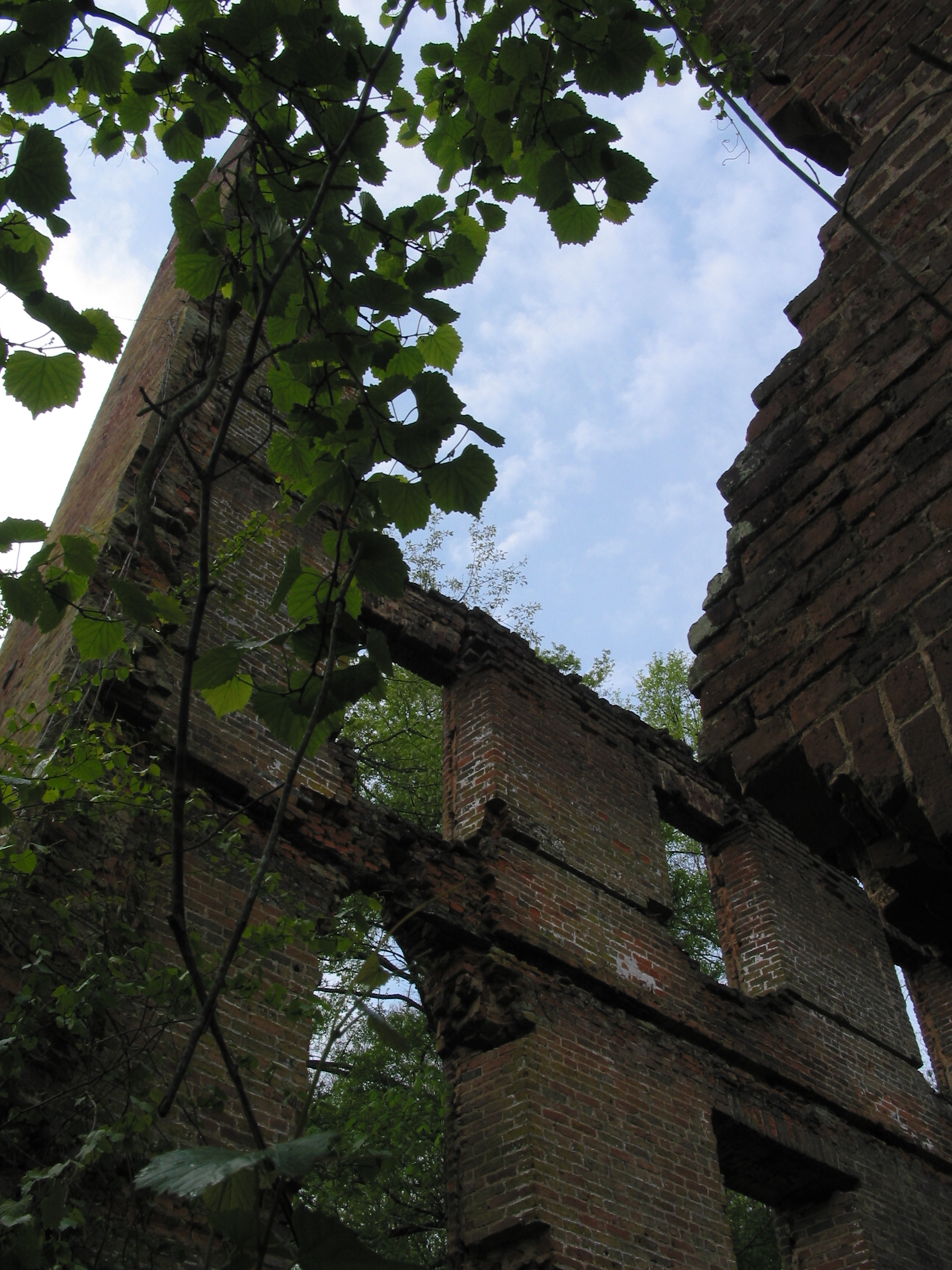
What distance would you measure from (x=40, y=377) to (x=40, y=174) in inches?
19.7

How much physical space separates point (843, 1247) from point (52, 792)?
24.3 ft

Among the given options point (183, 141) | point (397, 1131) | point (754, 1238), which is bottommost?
point (183, 141)

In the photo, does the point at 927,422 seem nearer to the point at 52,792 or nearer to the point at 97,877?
the point at 52,792

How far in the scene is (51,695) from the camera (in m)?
5.86

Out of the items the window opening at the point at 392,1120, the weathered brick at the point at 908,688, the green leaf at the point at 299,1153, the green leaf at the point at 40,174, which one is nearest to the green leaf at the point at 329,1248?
the green leaf at the point at 299,1153

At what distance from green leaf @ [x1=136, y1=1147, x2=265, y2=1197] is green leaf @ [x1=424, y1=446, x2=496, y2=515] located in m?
1.59

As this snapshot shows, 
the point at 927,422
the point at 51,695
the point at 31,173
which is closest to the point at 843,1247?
the point at 51,695

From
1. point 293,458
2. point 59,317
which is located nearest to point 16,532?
point 59,317

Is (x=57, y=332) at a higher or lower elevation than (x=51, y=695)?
lower

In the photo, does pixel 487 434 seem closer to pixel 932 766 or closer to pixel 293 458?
pixel 293 458

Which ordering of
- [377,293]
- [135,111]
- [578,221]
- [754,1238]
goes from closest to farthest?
1. [377,293]
2. [578,221]
3. [135,111]
4. [754,1238]

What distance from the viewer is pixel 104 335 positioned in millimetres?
2793

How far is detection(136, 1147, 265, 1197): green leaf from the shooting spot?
1183 mm

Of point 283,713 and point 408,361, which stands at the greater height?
point 408,361
